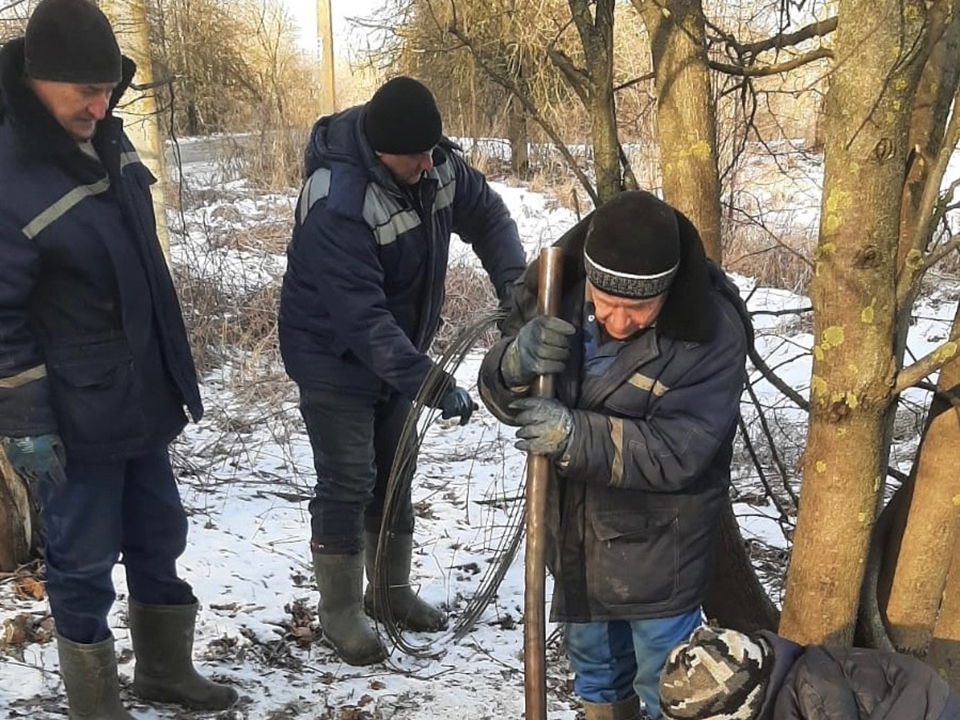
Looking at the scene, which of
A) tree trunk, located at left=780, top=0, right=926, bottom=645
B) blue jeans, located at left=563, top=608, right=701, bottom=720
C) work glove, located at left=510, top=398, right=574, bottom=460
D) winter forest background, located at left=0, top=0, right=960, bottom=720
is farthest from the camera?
blue jeans, located at left=563, top=608, right=701, bottom=720

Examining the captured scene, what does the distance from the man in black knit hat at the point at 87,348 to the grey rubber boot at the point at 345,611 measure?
1.69 ft

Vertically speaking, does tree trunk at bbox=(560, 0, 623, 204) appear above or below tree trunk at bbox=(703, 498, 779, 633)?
above

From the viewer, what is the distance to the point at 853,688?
6.63ft

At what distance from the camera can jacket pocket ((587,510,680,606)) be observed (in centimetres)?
226

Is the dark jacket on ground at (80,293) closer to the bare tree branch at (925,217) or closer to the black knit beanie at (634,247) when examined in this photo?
the black knit beanie at (634,247)

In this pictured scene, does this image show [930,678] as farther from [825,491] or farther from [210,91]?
[210,91]

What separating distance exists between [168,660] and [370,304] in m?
1.20

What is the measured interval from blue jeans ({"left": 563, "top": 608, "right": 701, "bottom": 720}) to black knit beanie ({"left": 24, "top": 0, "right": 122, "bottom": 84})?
1805mm

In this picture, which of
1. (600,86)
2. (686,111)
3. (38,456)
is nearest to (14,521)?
(38,456)

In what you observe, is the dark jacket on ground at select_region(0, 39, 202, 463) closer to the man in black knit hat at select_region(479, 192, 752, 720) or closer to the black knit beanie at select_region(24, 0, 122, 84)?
the black knit beanie at select_region(24, 0, 122, 84)

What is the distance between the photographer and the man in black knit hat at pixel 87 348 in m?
2.26

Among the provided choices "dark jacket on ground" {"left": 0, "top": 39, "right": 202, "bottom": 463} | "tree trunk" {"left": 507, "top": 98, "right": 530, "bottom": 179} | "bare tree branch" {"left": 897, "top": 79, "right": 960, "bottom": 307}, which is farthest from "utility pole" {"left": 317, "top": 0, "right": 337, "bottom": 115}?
"bare tree branch" {"left": 897, "top": 79, "right": 960, "bottom": 307}

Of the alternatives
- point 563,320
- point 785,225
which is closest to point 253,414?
point 563,320

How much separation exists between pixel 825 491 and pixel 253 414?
4138 millimetres
